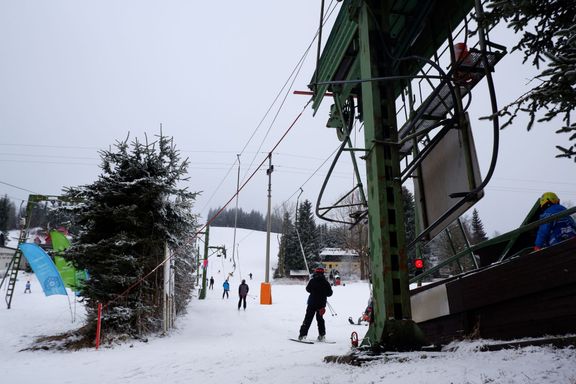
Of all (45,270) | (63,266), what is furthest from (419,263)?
(63,266)

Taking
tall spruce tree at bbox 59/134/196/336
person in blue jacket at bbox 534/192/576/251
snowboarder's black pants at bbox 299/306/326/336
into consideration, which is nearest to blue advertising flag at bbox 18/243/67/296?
tall spruce tree at bbox 59/134/196/336

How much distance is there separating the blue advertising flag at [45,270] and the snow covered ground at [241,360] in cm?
124

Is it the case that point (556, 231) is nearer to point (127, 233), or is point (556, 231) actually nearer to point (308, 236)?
point (127, 233)

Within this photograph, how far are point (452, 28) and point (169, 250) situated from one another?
9.90 m

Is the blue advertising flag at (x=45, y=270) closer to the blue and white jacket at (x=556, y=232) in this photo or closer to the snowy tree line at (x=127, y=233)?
the snowy tree line at (x=127, y=233)

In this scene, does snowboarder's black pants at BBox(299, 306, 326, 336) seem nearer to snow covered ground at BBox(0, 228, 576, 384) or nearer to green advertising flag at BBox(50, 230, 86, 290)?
snow covered ground at BBox(0, 228, 576, 384)

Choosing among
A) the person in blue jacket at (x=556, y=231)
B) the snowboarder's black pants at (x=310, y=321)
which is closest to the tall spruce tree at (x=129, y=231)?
the snowboarder's black pants at (x=310, y=321)

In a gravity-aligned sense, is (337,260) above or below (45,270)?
above

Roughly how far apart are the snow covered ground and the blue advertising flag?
1.24m

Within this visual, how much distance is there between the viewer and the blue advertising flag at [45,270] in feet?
44.1

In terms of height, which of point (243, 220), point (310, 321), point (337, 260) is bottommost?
point (310, 321)

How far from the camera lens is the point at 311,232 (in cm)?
6731

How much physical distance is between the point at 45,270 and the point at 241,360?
1012 centimetres

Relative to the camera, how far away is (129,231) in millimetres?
11891
